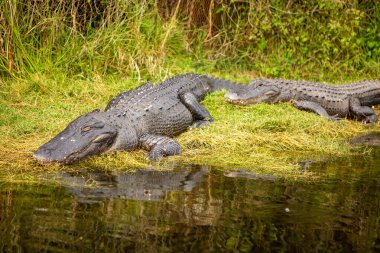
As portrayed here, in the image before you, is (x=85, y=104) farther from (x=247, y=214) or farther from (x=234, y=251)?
(x=234, y=251)

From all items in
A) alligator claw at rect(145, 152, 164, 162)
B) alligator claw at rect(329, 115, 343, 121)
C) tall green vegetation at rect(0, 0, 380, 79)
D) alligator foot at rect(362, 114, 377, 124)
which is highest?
tall green vegetation at rect(0, 0, 380, 79)

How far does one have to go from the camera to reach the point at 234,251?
3992 millimetres

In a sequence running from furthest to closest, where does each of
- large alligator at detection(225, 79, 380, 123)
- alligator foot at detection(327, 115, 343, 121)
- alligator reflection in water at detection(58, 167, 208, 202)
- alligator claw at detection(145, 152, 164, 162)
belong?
large alligator at detection(225, 79, 380, 123) → alligator foot at detection(327, 115, 343, 121) → alligator claw at detection(145, 152, 164, 162) → alligator reflection in water at detection(58, 167, 208, 202)

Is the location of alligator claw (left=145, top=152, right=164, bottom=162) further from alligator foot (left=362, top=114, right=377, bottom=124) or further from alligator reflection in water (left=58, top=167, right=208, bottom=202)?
alligator foot (left=362, top=114, right=377, bottom=124)

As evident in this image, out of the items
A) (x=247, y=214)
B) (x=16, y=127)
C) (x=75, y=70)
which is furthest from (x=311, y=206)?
(x=75, y=70)

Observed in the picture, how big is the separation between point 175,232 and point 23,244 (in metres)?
0.93

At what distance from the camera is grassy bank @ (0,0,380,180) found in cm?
719

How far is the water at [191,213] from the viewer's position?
410 centimetres

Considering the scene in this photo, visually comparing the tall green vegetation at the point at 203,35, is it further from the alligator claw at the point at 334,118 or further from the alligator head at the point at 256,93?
the alligator claw at the point at 334,118

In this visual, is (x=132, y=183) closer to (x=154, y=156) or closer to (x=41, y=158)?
(x=41, y=158)

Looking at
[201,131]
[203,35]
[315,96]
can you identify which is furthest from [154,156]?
[203,35]

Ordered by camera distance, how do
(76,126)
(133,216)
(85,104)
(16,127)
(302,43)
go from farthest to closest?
(302,43) → (85,104) → (16,127) → (76,126) → (133,216)

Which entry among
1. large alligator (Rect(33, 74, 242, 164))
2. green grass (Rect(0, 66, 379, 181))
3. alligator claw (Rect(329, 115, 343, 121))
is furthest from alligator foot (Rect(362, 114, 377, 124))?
large alligator (Rect(33, 74, 242, 164))

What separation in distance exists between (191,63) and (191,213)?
6249mm
